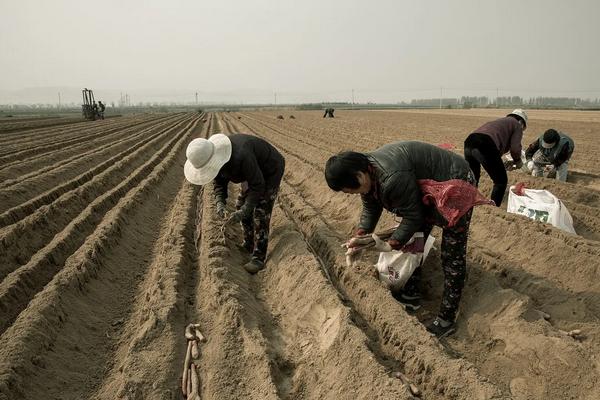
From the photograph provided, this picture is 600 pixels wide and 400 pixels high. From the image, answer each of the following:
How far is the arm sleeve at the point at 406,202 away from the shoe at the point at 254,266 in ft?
6.14

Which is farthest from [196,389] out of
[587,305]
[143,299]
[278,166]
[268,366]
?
[587,305]

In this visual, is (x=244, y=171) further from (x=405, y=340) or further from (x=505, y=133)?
(x=505, y=133)

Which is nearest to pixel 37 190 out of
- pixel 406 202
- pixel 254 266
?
pixel 254 266

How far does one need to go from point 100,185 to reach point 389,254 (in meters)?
6.40

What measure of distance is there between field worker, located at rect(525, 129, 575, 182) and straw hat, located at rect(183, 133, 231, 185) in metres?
5.24

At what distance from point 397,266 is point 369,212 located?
63 cm

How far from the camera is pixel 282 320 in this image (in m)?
3.53

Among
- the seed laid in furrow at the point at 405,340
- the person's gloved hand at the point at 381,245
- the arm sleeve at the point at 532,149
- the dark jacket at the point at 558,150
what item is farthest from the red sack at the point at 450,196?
the arm sleeve at the point at 532,149

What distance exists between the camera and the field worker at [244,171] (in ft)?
12.9

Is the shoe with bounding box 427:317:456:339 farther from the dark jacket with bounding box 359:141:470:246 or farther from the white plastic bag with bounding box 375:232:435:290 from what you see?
the dark jacket with bounding box 359:141:470:246

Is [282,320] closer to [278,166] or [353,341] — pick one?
[353,341]

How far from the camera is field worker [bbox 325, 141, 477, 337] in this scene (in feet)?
9.11

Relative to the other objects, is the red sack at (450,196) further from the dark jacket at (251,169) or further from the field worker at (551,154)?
the field worker at (551,154)

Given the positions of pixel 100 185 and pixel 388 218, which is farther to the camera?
pixel 100 185
